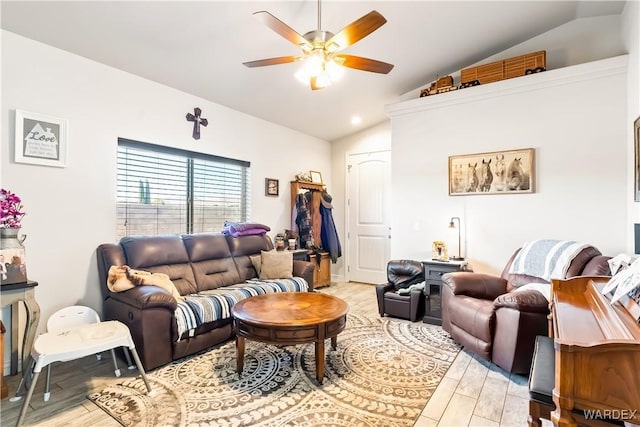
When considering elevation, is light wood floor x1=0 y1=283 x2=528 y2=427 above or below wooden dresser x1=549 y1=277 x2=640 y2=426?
below

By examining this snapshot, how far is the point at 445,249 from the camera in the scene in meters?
4.03

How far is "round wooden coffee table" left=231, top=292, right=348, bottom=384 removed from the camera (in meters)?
2.24

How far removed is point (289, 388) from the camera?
7.53ft

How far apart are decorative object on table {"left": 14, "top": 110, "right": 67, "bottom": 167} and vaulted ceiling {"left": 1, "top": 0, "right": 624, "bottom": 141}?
0.66 m

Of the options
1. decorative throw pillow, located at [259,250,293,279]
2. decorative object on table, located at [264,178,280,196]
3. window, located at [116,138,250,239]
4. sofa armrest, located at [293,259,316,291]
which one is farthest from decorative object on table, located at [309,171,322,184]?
decorative throw pillow, located at [259,250,293,279]

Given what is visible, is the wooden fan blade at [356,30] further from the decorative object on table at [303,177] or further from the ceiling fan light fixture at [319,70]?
the decorative object on table at [303,177]

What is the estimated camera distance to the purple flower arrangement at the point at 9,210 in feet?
7.77

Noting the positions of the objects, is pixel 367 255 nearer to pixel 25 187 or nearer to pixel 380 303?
pixel 380 303

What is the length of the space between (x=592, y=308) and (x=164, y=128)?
13.1ft

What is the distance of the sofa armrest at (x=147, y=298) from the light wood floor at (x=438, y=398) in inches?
21.4

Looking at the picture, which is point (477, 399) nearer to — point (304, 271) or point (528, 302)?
point (528, 302)

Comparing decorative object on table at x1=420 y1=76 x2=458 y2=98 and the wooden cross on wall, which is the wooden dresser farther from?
the wooden cross on wall

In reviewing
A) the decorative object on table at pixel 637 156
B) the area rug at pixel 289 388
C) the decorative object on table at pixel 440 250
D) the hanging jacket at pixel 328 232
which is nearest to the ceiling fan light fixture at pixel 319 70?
the area rug at pixel 289 388

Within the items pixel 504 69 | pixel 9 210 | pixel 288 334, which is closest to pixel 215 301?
pixel 288 334
